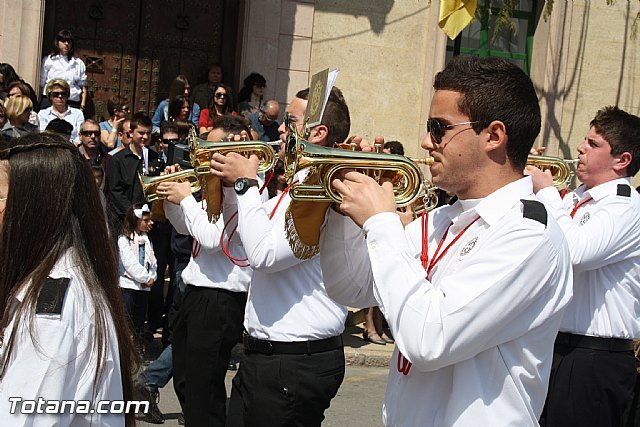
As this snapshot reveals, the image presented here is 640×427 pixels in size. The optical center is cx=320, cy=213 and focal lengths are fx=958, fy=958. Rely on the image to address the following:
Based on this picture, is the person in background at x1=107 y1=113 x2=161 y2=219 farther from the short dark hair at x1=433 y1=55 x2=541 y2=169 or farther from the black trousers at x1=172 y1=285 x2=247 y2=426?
the short dark hair at x1=433 y1=55 x2=541 y2=169

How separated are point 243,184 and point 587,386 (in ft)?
6.94

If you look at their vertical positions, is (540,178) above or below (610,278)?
above

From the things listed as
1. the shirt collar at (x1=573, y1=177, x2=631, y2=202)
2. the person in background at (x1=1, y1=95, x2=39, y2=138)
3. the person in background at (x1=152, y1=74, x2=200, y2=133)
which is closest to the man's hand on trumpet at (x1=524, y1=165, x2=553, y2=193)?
the shirt collar at (x1=573, y1=177, x2=631, y2=202)

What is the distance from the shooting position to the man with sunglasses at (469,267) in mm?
2682

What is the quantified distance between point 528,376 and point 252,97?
32.4 ft

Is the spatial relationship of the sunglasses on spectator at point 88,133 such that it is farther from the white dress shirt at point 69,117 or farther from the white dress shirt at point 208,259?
the white dress shirt at point 208,259

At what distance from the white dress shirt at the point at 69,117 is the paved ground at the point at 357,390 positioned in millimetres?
3456

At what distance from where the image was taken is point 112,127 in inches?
453

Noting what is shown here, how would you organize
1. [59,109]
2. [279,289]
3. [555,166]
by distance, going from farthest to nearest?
[59,109] < [555,166] < [279,289]

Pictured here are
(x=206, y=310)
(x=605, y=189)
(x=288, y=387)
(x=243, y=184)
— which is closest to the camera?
(x=288, y=387)

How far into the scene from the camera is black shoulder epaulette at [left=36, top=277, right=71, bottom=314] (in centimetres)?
253

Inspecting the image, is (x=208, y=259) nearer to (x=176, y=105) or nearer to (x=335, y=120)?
(x=335, y=120)

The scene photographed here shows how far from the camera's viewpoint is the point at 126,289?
8922mm

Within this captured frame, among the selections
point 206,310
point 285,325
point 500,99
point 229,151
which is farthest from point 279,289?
point 500,99
